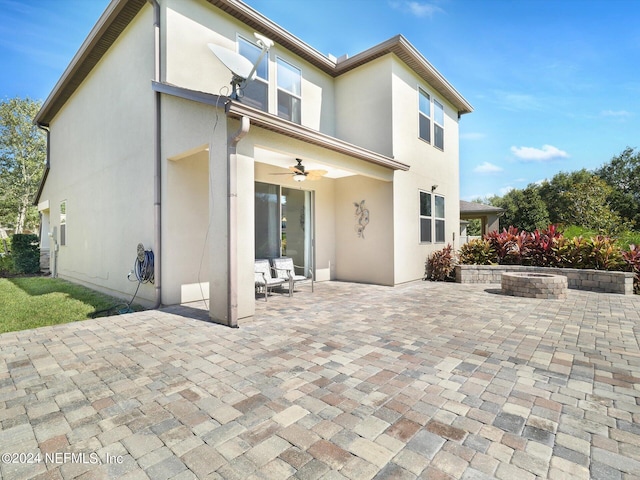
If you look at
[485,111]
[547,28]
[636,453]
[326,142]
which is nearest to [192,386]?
[636,453]

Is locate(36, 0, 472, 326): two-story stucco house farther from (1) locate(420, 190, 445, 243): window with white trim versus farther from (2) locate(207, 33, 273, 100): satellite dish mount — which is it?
(2) locate(207, 33, 273, 100): satellite dish mount

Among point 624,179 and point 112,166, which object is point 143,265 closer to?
point 112,166

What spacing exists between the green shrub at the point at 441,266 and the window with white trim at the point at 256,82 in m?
6.75

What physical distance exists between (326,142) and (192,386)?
15.9 feet

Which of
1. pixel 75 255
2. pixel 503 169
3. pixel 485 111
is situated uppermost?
pixel 503 169

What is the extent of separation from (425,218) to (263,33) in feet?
22.8

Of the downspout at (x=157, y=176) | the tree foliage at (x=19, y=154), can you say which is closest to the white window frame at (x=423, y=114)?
the downspout at (x=157, y=176)

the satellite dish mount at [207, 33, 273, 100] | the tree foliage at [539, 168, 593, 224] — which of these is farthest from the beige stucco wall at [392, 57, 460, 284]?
the tree foliage at [539, 168, 593, 224]

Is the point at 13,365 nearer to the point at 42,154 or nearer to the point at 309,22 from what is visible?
the point at 309,22

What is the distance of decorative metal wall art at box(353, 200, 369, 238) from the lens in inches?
360

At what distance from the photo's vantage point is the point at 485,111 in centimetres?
1348

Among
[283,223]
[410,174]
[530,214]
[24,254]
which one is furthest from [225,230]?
[530,214]

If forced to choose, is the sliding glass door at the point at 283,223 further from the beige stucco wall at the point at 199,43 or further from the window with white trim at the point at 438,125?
the window with white trim at the point at 438,125

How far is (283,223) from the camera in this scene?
8742 millimetres
